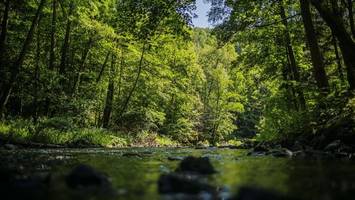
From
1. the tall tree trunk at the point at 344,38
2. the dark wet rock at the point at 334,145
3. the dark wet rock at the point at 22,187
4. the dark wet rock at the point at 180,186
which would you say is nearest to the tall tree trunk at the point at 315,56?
the tall tree trunk at the point at 344,38

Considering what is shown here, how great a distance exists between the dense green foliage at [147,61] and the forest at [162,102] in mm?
74

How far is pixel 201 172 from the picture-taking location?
684 centimetres

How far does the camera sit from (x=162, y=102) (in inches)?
1785

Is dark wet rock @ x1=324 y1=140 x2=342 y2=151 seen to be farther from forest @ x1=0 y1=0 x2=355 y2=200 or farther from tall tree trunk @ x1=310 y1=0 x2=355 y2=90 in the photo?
tall tree trunk @ x1=310 y1=0 x2=355 y2=90

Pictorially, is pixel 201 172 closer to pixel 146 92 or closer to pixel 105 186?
pixel 105 186

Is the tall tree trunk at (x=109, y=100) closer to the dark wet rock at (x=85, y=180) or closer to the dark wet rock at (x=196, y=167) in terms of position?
the dark wet rock at (x=196, y=167)

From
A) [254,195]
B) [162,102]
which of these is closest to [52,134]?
[254,195]

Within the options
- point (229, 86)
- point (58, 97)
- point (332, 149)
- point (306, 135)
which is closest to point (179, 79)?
point (229, 86)

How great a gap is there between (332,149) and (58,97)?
52.9 ft

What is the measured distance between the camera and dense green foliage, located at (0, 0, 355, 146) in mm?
14695

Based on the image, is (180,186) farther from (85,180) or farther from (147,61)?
(147,61)

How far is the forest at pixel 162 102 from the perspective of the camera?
5.59 meters

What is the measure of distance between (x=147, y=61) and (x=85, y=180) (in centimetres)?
2756

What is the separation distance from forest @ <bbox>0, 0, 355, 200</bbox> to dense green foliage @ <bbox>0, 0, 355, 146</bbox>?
7cm
